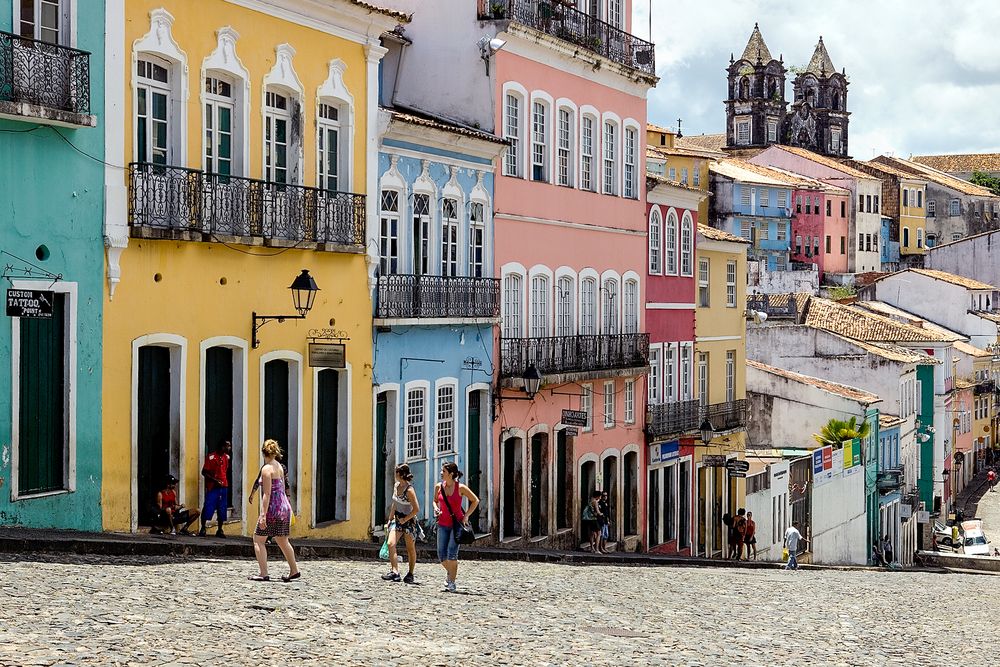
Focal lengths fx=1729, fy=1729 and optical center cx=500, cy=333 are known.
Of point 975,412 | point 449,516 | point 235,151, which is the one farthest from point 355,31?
point 975,412

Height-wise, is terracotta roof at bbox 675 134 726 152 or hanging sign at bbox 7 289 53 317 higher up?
terracotta roof at bbox 675 134 726 152

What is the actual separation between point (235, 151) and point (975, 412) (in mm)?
68356

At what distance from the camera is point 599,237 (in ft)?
108

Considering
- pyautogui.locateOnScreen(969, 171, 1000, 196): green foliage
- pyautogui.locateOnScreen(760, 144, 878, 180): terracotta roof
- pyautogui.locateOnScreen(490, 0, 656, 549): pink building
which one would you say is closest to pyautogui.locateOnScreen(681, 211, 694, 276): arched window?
pyautogui.locateOnScreen(490, 0, 656, 549): pink building

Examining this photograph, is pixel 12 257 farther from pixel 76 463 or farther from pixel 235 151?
pixel 235 151

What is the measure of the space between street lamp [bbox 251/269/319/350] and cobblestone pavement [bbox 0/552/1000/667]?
139 inches

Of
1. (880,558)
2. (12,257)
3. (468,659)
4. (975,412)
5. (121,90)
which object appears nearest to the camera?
(468,659)

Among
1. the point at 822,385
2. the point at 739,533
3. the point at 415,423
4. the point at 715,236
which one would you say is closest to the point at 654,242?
the point at 715,236

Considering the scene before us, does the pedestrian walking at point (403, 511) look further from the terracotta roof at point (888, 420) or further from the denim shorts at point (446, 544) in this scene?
the terracotta roof at point (888, 420)

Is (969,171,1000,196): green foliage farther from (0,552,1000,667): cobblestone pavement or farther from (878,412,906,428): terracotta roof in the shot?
(0,552,1000,667): cobblestone pavement

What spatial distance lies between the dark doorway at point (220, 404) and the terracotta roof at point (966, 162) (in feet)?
439

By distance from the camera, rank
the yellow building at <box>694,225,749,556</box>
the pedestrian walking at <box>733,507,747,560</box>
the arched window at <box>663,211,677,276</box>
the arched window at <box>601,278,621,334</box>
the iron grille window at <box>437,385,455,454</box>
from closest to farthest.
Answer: the iron grille window at <box>437,385,455,454</box> → the arched window at <box>601,278,621,334</box> → the arched window at <box>663,211,677,276</box> → the pedestrian walking at <box>733,507,747,560</box> → the yellow building at <box>694,225,749,556</box>

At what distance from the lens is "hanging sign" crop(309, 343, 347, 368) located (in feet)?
74.0

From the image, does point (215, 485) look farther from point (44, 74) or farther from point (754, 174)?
point (754, 174)
